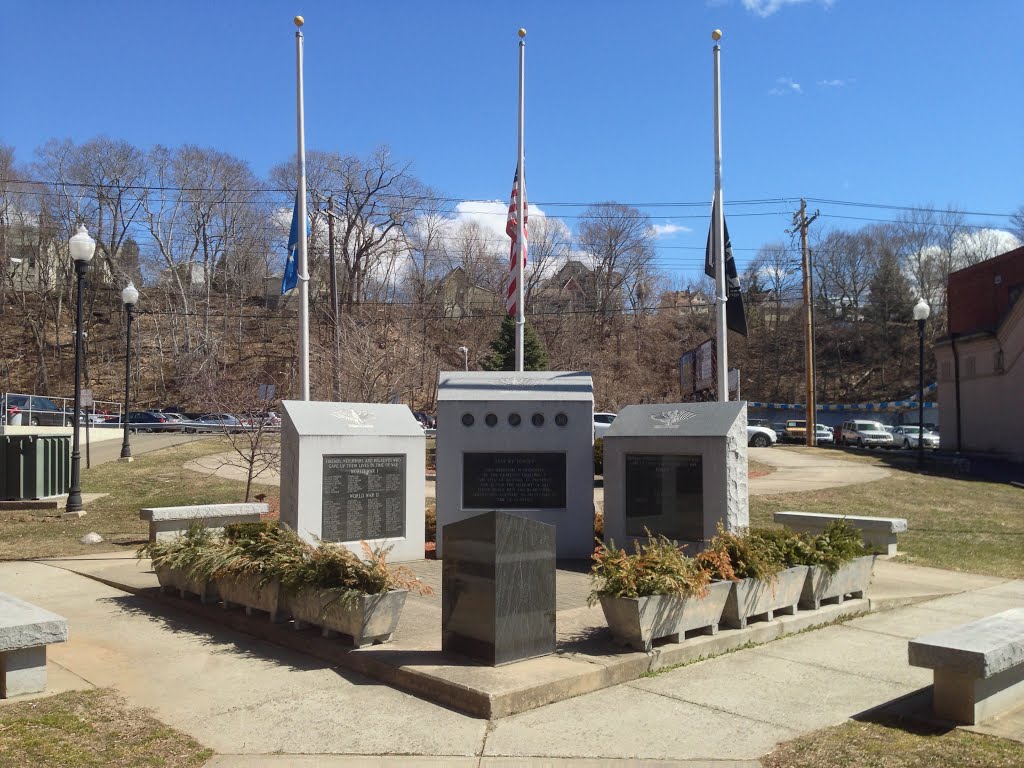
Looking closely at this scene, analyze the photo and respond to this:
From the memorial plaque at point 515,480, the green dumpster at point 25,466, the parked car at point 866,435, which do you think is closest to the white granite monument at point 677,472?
the memorial plaque at point 515,480

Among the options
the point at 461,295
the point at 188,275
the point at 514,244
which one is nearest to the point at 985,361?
the point at 514,244

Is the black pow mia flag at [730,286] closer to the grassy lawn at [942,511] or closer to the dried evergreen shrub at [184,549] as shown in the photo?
the grassy lawn at [942,511]

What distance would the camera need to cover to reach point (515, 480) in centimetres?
1181

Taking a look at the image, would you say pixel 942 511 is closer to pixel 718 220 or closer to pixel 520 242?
pixel 718 220

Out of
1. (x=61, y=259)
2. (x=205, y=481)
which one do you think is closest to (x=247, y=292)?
(x=61, y=259)

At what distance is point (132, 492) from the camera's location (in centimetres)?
1969

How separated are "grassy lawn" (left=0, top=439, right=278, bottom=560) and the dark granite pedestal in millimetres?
8801

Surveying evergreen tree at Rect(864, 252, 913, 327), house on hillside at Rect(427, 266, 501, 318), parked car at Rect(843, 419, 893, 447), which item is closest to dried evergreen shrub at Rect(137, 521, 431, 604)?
parked car at Rect(843, 419, 893, 447)

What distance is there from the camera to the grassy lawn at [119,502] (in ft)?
44.7

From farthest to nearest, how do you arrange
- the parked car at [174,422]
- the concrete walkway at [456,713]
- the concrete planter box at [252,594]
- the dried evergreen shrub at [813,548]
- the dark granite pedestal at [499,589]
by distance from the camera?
1. the parked car at [174,422]
2. the dried evergreen shrub at [813,548]
3. the concrete planter box at [252,594]
4. the dark granite pedestal at [499,589]
5. the concrete walkway at [456,713]

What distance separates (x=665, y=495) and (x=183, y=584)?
578 centimetres

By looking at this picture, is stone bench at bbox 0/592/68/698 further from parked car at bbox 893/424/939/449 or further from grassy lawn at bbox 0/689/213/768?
parked car at bbox 893/424/939/449

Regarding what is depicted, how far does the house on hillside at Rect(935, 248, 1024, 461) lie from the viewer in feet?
117

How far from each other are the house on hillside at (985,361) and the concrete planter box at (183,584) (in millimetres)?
34825
